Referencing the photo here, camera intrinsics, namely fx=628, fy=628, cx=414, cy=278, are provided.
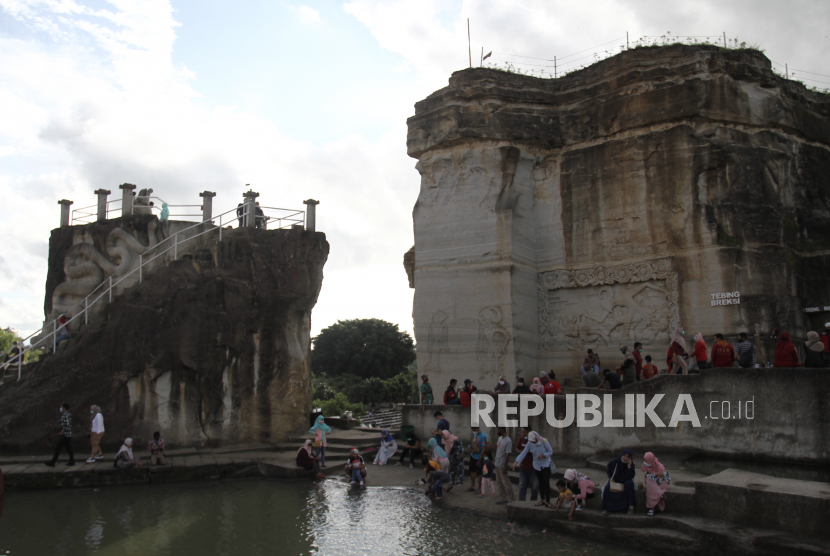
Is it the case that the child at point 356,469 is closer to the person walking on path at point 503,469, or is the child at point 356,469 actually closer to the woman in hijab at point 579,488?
the person walking on path at point 503,469

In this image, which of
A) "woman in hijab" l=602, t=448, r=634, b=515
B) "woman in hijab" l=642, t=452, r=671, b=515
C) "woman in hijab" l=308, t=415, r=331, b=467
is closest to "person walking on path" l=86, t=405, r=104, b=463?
"woman in hijab" l=308, t=415, r=331, b=467

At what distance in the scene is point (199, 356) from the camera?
17016 mm

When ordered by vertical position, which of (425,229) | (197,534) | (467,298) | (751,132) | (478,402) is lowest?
(197,534)

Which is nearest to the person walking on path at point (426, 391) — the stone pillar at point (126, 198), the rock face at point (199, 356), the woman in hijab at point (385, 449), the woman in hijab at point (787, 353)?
the woman in hijab at point (385, 449)

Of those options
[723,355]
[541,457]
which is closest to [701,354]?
[723,355]

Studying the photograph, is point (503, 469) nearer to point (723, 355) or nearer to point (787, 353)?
point (723, 355)

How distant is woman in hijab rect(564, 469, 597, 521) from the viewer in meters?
9.90

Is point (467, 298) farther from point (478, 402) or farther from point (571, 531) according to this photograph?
point (571, 531)

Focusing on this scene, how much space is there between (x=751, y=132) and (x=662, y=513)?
38.1 ft

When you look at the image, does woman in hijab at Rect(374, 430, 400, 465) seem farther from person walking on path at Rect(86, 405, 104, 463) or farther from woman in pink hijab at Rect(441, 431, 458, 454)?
person walking on path at Rect(86, 405, 104, 463)

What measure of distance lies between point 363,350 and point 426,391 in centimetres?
3541

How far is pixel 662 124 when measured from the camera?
17.1 meters

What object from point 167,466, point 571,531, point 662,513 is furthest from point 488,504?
point 167,466

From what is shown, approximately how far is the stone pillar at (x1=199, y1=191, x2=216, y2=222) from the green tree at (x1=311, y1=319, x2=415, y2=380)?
31.8 metres
